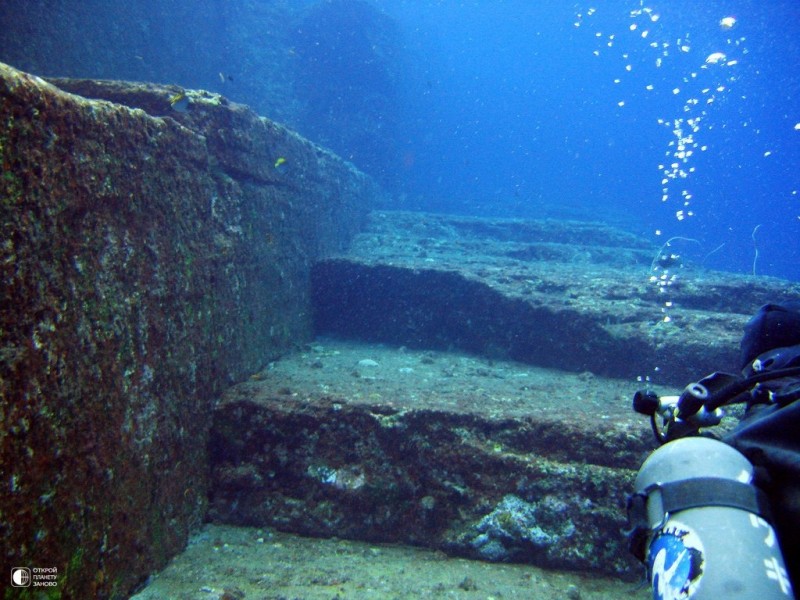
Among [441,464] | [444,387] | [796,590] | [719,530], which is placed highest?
[719,530]

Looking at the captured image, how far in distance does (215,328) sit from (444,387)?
93.6 inches

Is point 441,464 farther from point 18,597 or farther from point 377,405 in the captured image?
point 18,597

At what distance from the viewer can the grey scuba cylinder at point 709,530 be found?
1106mm

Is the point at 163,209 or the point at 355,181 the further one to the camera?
the point at 355,181

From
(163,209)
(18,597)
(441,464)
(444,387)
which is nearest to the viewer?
(18,597)

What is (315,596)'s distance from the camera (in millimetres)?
2645

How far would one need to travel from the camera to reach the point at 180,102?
432 cm

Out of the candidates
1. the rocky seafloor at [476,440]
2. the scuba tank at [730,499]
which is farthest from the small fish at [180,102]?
the scuba tank at [730,499]

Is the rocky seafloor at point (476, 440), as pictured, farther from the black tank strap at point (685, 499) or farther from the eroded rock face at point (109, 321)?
the black tank strap at point (685, 499)

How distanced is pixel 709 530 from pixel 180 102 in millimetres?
5146

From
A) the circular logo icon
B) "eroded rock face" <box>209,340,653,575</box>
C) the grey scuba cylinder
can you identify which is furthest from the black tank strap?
the circular logo icon

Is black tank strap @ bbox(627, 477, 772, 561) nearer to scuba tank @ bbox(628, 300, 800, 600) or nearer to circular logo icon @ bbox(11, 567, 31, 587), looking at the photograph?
scuba tank @ bbox(628, 300, 800, 600)

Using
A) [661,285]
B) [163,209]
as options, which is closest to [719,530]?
[163,209]

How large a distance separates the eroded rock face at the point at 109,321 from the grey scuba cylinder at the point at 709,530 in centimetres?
245
